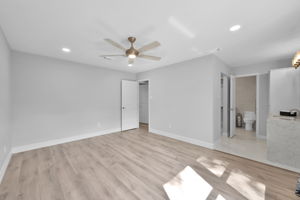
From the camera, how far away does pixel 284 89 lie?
307 cm

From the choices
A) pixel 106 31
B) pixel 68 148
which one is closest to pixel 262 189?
pixel 106 31

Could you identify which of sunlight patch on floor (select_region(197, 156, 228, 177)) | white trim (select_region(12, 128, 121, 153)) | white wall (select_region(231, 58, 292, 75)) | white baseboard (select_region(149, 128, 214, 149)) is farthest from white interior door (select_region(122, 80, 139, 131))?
white wall (select_region(231, 58, 292, 75))

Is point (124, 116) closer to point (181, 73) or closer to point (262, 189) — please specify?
point (181, 73)

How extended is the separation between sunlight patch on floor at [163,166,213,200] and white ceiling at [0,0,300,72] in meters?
2.50

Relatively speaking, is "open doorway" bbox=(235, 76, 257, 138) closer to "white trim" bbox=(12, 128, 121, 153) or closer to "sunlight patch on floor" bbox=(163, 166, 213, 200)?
"sunlight patch on floor" bbox=(163, 166, 213, 200)

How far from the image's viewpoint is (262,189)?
5.62 feet

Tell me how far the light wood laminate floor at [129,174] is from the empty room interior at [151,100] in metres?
0.02

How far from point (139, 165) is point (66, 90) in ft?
10.3

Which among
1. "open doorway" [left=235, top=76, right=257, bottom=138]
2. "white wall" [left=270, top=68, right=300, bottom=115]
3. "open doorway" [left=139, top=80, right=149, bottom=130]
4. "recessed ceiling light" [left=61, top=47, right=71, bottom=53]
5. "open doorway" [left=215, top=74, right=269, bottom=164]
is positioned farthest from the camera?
"open doorway" [left=139, top=80, right=149, bottom=130]

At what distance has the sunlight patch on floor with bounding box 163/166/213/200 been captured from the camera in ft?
5.23

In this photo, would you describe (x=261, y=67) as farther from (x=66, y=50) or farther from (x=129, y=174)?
(x=66, y=50)

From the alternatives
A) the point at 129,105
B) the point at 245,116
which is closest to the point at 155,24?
the point at 129,105

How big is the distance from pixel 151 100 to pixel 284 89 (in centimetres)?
387

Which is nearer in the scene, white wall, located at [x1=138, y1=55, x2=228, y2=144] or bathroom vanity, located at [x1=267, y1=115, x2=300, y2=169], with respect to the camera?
bathroom vanity, located at [x1=267, y1=115, x2=300, y2=169]
